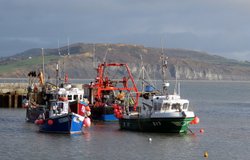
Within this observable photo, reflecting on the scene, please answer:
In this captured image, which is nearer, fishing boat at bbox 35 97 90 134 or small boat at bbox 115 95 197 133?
fishing boat at bbox 35 97 90 134

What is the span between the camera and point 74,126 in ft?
207

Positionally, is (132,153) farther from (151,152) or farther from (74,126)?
(74,126)

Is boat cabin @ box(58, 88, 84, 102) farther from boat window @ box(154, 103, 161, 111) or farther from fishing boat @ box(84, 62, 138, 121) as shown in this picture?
boat window @ box(154, 103, 161, 111)

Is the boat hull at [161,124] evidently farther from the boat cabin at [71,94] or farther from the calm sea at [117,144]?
the boat cabin at [71,94]

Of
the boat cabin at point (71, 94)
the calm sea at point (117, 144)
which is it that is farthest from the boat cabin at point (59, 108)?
the boat cabin at point (71, 94)

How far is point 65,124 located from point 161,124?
8.91m

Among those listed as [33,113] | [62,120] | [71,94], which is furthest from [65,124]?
[33,113]

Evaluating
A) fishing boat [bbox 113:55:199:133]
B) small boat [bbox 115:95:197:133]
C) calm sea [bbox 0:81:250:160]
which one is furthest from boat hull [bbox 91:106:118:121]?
small boat [bbox 115:95:197:133]

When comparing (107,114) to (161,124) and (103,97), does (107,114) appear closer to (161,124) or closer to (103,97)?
(103,97)

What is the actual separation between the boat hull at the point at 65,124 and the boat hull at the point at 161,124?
20.3 feet

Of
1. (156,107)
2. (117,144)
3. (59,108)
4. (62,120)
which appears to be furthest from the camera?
(59,108)

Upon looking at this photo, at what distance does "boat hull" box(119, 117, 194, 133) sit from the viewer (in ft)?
211

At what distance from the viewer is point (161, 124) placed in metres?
64.8

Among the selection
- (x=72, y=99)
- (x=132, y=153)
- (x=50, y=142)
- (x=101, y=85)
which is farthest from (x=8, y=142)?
(x=101, y=85)
